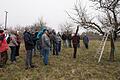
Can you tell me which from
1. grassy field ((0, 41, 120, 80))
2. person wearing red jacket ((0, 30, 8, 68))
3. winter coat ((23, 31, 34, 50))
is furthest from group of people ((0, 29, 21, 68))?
winter coat ((23, 31, 34, 50))

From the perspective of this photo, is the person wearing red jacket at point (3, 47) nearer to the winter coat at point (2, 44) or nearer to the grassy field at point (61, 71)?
the winter coat at point (2, 44)

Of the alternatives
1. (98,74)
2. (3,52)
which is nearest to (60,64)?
(98,74)

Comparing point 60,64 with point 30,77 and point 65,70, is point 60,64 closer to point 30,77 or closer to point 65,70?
point 65,70

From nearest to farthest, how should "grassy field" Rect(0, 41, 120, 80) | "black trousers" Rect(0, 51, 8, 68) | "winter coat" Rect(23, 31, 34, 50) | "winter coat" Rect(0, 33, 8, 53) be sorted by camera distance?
1. "grassy field" Rect(0, 41, 120, 80)
2. "winter coat" Rect(0, 33, 8, 53)
3. "winter coat" Rect(23, 31, 34, 50)
4. "black trousers" Rect(0, 51, 8, 68)

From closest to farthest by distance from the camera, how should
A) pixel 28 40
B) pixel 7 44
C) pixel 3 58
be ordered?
pixel 28 40
pixel 3 58
pixel 7 44

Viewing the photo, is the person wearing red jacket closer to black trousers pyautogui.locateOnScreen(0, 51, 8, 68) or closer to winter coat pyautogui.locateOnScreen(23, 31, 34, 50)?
black trousers pyautogui.locateOnScreen(0, 51, 8, 68)

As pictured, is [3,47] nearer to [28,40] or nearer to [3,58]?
[3,58]

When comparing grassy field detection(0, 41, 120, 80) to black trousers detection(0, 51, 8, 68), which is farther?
black trousers detection(0, 51, 8, 68)

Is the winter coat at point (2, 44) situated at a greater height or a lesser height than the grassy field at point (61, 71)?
greater

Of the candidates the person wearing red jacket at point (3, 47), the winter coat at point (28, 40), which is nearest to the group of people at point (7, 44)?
the person wearing red jacket at point (3, 47)

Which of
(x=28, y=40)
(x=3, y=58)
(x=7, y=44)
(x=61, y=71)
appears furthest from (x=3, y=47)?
(x=61, y=71)

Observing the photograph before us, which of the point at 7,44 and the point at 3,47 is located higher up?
the point at 7,44

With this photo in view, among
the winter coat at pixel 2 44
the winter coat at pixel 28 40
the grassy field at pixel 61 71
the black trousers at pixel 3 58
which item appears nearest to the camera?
the grassy field at pixel 61 71

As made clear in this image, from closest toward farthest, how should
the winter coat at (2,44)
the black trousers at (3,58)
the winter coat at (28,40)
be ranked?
the winter coat at (2,44)
the winter coat at (28,40)
the black trousers at (3,58)
